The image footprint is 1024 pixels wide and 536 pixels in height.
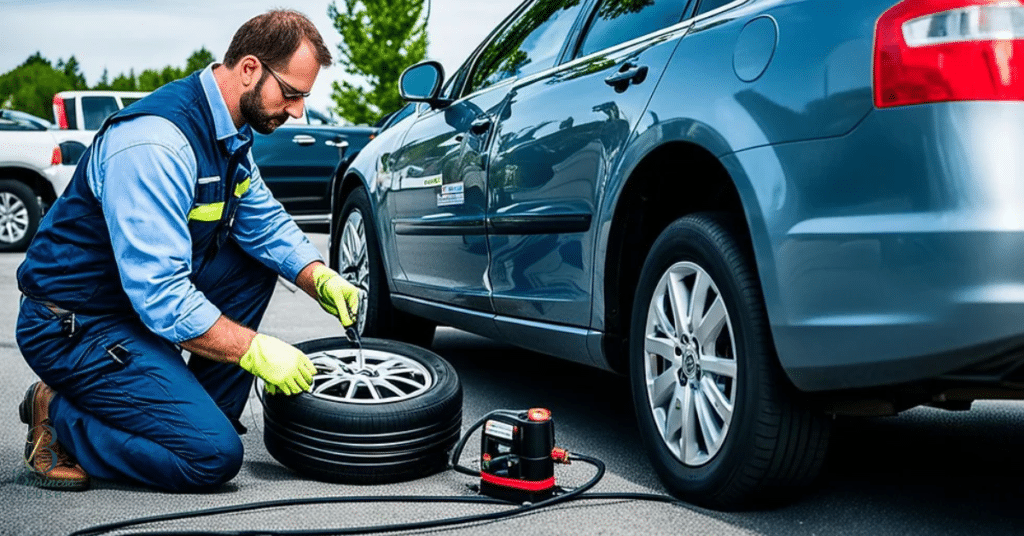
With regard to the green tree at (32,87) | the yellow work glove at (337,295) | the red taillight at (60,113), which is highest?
the green tree at (32,87)

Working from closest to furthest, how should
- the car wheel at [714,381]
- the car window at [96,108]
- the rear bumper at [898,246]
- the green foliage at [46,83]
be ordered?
1. the rear bumper at [898,246]
2. the car wheel at [714,381]
3. the car window at [96,108]
4. the green foliage at [46,83]

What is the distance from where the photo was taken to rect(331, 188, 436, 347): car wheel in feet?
16.1

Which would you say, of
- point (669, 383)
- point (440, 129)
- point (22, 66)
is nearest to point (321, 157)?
point (440, 129)

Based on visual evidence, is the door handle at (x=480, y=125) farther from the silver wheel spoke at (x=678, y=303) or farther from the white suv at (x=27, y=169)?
the white suv at (x=27, y=169)

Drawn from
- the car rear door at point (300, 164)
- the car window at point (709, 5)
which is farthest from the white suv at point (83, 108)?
the car window at point (709, 5)

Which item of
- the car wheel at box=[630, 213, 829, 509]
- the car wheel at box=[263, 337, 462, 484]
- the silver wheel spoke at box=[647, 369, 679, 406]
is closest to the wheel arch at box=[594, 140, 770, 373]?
the car wheel at box=[630, 213, 829, 509]

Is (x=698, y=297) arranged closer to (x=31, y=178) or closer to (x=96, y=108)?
(x=31, y=178)

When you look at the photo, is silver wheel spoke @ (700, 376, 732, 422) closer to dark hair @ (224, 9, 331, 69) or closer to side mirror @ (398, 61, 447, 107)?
dark hair @ (224, 9, 331, 69)

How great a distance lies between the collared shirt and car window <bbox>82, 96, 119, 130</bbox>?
9852 millimetres

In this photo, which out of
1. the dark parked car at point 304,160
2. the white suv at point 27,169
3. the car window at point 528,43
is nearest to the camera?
the car window at point 528,43

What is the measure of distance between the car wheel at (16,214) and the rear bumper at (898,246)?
10177mm

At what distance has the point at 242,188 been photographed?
333cm

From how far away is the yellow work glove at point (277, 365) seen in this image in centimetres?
288

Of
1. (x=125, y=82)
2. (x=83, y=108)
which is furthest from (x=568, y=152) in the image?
(x=125, y=82)
